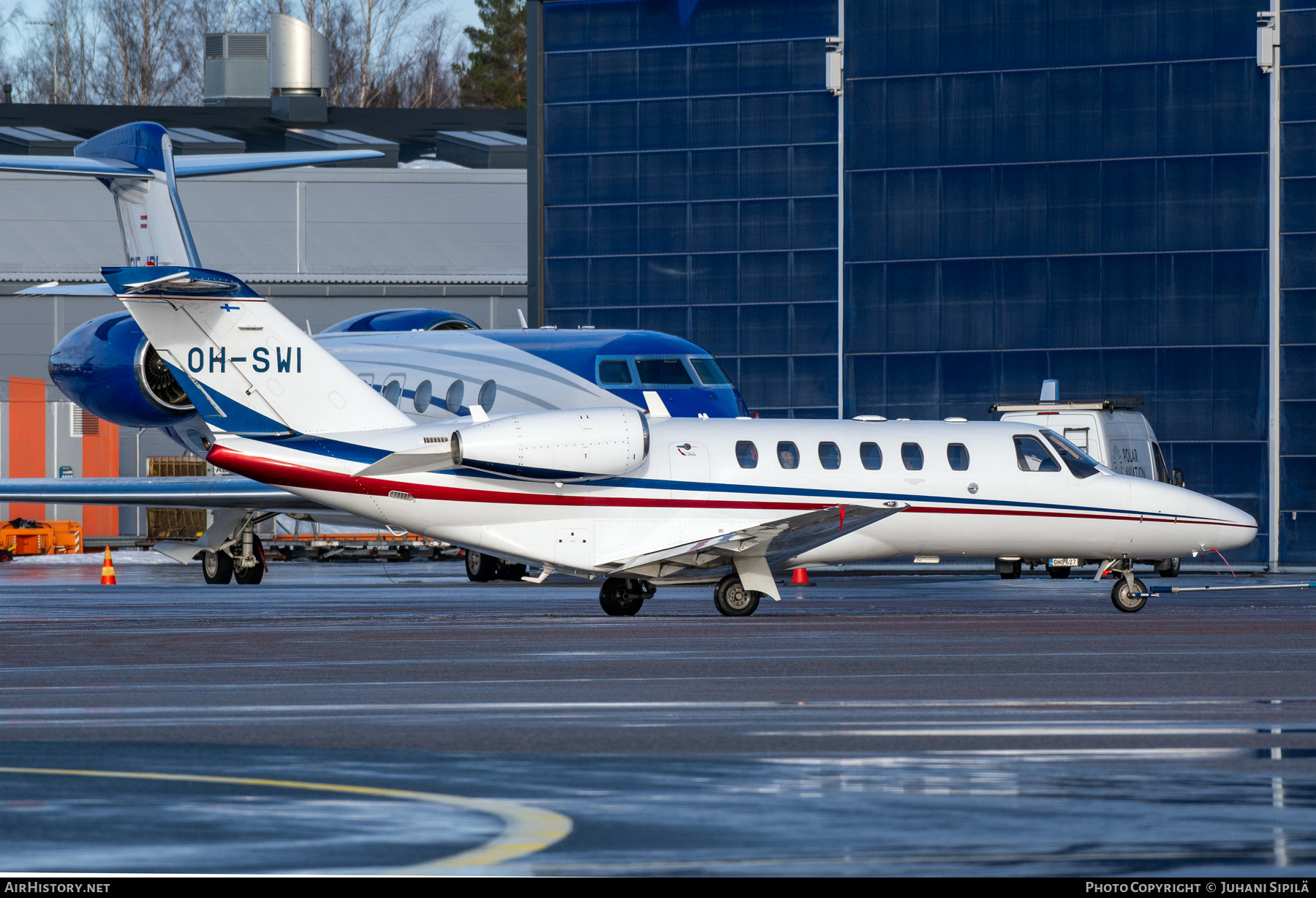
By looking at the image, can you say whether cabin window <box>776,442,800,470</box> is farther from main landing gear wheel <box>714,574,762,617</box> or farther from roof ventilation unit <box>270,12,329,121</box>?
roof ventilation unit <box>270,12,329,121</box>

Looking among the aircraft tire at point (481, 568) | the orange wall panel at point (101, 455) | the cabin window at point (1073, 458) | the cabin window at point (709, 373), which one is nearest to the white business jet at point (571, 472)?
the cabin window at point (1073, 458)

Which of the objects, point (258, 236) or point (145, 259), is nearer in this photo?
point (145, 259)

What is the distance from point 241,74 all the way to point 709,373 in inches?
1899

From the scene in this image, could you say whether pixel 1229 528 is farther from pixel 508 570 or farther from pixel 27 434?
pixel 27 434

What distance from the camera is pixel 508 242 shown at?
5988 cm

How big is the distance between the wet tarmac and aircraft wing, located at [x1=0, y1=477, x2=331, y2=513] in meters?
8.55

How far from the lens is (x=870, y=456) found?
75.0 feet

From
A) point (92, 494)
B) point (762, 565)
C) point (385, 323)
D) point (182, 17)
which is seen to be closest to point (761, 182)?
point (385, 323)

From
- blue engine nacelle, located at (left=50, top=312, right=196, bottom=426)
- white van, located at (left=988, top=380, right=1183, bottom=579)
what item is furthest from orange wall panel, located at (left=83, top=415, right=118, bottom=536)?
white van, located at (left=988, top=380, right=1183, bottom=579)

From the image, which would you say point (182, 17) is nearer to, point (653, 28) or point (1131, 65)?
point (653, 28)

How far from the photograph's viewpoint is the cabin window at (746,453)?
72.9ft

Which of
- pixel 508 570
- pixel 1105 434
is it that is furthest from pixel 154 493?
pixel 1105 434

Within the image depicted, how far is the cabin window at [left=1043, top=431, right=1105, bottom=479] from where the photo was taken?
77.4 feet
